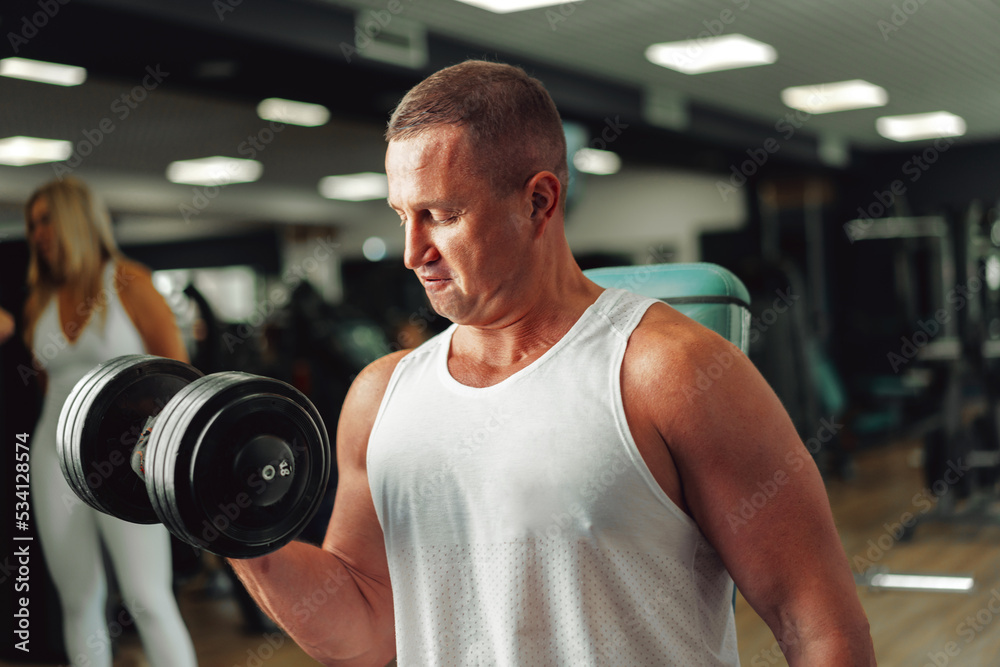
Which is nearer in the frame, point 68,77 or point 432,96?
point 432,96

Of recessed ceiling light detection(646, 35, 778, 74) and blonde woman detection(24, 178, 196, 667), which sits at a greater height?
recessed ceiling light detection(646, 35, 778, 74)

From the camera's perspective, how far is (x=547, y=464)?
87 centimetres

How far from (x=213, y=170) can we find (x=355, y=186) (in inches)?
80.8

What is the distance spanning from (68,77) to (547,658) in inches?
169

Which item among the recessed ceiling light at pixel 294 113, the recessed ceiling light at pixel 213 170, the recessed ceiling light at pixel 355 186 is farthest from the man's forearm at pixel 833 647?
the recessed ceiling light at pixel 355 186

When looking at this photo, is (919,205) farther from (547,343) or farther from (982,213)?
(547,343)

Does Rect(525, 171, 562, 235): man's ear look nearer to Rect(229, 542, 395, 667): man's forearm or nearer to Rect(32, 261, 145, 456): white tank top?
Rect(229, 542, 395, 667): man's forearm

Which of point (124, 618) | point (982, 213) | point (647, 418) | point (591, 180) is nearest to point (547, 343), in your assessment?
point (647, 418)

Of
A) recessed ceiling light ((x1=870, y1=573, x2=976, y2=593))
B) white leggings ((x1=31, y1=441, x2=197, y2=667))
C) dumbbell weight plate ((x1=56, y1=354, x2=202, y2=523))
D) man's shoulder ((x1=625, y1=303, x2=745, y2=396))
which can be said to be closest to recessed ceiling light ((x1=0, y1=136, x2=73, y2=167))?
white leggings ((x1=31, y1=441, x2=197, y2=667))

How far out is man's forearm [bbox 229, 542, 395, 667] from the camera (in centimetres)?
98

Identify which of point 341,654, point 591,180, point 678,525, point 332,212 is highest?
point 678,525

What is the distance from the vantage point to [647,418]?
0.86 m

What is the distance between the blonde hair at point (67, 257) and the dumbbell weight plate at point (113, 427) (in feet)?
5.35

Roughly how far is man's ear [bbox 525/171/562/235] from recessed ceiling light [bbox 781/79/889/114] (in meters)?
5.93
